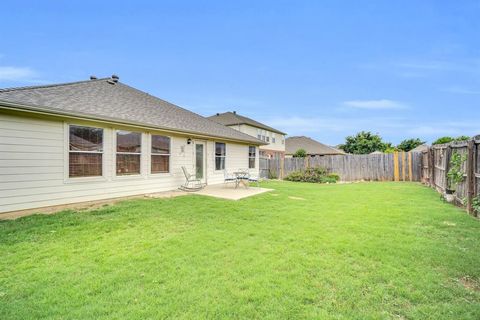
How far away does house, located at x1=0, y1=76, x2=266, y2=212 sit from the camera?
19.6 ft

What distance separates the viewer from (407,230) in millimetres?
4922

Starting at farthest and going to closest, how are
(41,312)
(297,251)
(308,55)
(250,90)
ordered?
1. (250,90)
2. (308,55)
3. (297,251)
4. (41,312)

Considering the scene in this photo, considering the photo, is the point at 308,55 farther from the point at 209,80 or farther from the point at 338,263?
the point at 338,263

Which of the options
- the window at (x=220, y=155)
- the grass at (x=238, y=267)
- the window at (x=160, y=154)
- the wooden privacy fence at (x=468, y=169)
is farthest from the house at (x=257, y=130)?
the grass at (x=238, y=267)

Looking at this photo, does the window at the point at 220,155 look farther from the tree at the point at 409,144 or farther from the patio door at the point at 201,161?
the tree at the point at 409,144

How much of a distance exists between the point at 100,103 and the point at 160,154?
263cm

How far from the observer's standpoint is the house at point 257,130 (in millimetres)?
27781

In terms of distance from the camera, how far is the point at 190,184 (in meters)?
10.7

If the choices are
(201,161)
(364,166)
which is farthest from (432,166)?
(201,161)

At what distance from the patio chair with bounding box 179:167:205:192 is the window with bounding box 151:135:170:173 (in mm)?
801

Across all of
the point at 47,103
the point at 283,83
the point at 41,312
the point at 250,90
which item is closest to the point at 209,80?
the point at 250,90

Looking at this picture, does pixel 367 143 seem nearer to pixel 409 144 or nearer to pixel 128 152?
pixel 409 144

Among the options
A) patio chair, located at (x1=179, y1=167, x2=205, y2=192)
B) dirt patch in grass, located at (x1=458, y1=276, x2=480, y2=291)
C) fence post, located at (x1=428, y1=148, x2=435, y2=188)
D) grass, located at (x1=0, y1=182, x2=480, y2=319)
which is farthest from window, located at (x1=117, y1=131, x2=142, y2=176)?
fence post, located at (x1=428, y1=148, x2=435, y2=188)

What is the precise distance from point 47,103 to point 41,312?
588cm
